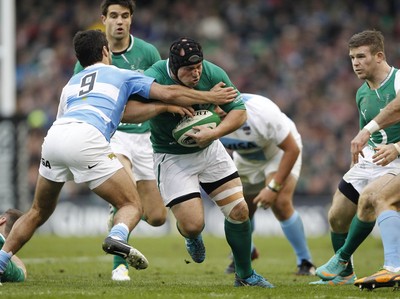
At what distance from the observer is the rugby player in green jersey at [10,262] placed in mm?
8414

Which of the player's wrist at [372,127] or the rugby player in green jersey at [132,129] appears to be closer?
the player's wrist at [372,127]

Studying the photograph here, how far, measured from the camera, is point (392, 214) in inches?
306

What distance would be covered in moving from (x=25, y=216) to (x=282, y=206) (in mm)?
4255

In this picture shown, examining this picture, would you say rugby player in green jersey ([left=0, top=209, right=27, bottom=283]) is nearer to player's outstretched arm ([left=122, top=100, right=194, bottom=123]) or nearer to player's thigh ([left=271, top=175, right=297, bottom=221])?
player's outstretched arm ([left=122, top=100, right=194, bottom=123])

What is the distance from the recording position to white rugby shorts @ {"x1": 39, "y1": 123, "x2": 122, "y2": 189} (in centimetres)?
752

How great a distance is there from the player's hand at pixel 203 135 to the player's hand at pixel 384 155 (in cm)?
151

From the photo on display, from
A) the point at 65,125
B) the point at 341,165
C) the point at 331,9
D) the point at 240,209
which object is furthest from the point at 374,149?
the point at 331,9

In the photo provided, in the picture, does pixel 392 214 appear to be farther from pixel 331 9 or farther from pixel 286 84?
pixel 331 9

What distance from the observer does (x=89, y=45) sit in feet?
26.2

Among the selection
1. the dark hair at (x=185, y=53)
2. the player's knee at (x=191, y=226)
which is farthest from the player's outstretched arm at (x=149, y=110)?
the player's knee at (x=191, y=226)

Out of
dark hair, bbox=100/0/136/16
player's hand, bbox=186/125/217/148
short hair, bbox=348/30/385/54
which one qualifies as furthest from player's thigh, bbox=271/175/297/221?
player's hand, bbox=186/125/217/148

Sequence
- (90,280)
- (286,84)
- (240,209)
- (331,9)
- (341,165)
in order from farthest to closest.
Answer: (331,9)
(286,84)
(341,165)
(90,280)
(240,209)

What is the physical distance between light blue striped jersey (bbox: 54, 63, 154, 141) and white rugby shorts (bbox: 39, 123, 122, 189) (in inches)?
4.3

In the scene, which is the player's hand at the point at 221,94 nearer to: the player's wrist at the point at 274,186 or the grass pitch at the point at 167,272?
the grass pitch at the point at 167,272
